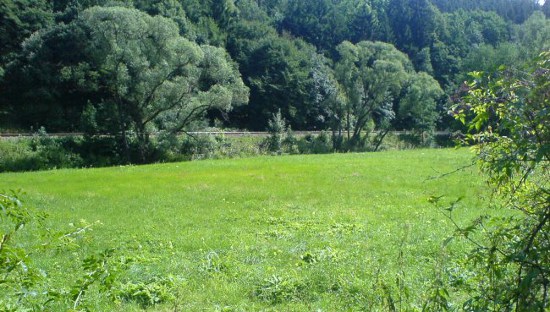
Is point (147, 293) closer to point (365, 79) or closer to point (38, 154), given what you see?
point (38, 154)

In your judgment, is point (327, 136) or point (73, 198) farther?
point (327, 136)

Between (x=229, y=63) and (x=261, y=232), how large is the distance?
40.9 meters

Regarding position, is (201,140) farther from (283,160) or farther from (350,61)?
(350,61)

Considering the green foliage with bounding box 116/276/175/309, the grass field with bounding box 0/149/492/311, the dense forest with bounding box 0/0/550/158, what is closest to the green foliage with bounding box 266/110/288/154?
the dense forest with bounding box 0/0/550/158

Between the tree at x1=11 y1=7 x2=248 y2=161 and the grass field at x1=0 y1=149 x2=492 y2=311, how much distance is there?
12574 mm

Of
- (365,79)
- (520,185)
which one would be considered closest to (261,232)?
(520,185)

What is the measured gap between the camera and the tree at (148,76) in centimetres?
3444

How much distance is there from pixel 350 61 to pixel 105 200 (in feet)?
129

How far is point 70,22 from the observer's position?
159ft

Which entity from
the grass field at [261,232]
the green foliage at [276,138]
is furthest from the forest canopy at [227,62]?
the grass field at [261,232]

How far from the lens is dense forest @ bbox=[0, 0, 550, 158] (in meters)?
36.2

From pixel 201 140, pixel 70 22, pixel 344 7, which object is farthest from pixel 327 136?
pixel 344 7

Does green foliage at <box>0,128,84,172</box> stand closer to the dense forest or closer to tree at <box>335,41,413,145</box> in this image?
the dense forest

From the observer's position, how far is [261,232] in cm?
1187
